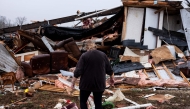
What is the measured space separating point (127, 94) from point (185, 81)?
2.70 m

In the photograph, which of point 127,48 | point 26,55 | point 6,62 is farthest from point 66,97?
point 26,55

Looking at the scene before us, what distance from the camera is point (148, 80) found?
25.7 ft

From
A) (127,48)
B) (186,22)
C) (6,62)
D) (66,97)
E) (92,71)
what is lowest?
(66,97)

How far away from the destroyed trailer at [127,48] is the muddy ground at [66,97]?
0.81m

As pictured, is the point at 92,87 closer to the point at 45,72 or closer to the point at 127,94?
the point at 127,94

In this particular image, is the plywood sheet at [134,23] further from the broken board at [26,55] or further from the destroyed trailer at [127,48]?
the broken board at [26,55]

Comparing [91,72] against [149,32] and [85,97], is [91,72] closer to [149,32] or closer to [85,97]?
[85,97]

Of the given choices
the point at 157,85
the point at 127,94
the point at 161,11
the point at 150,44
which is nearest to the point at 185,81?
the point at 157,85

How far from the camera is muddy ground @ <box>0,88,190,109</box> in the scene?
17.1 ft

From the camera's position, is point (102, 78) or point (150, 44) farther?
point (150, 44)

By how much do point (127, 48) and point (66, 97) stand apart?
4860mm

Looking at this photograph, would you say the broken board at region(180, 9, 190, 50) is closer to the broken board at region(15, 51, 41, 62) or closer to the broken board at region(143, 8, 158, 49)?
the broken board at region(143, 8, 158, 49)

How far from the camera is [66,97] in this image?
6141mm

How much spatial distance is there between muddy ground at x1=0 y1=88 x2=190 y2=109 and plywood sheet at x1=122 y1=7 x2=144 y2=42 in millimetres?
4689
